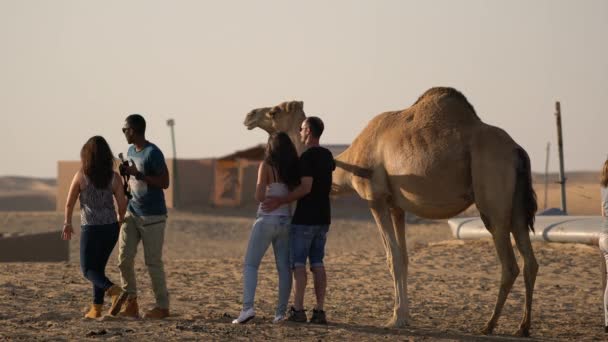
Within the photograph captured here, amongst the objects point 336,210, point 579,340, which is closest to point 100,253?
point 579,340

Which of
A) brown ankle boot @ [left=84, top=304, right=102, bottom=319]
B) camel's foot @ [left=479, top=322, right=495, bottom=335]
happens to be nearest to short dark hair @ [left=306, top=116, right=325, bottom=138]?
camel's foot @ [left=479, top=322, right=495, bottom=335]

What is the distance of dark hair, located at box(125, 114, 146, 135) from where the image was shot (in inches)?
439

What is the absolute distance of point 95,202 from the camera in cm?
1102

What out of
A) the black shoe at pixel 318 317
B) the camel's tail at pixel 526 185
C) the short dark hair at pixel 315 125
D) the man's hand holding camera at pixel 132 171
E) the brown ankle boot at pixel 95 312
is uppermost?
the short dark hair at pixel 315 125

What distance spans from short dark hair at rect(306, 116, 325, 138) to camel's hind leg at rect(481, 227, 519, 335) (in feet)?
7.09

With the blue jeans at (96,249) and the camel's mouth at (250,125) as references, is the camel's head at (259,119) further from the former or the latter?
the blue jeans at (96,249)

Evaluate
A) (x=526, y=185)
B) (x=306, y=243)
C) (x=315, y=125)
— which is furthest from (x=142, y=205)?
(x=526, y=185)

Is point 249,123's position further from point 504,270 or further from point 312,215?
point 504,270

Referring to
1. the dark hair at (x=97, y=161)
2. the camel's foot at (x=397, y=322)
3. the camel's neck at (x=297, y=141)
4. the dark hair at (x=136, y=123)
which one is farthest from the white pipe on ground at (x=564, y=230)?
the dark hair at (x=97, y=161)

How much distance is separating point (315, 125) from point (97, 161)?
2.17m

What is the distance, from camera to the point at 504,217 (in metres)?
11.6

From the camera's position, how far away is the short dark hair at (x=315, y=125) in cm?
1111

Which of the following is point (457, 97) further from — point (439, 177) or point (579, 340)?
point (579, 340)

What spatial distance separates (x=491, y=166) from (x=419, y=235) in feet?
70.9
